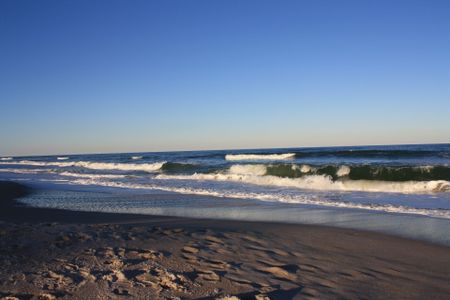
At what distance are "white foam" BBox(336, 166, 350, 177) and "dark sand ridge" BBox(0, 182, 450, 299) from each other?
532 inches

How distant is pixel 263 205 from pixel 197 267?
6497 mm

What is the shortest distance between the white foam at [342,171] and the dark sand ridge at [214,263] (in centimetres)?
1353

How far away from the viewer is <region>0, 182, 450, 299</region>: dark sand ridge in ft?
11.7

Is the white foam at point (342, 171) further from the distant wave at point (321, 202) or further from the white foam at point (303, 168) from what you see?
the distant wave at point (321, 202)

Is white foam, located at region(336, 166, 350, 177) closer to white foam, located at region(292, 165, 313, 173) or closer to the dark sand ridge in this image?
white foam, located at region(292, 165, 313, 173)

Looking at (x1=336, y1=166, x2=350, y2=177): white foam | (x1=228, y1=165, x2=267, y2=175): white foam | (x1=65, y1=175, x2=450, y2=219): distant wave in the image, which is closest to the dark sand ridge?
(x1=65, y1=175, x2=450, y2=219): distant wave

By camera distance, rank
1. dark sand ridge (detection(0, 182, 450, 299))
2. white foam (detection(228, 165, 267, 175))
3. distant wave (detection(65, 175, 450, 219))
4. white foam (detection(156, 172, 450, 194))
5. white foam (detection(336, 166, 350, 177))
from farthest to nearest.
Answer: white foam (detection(228, 165, 267, 175)) < white foam (detection(336, 166, 350, 177)) < white foam (detection(156, 172, 450, 194)) < distant wave (detection(65, 175, 450, 219)) < dark sand ridge (detection(0, 182, 450, 299))

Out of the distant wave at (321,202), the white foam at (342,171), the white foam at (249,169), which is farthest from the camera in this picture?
the white foam at (249,169)

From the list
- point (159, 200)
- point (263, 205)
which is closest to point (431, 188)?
point (263, 205)

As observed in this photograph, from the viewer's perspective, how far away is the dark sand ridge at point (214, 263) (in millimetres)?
3566

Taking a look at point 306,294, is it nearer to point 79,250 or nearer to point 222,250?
point 222,250

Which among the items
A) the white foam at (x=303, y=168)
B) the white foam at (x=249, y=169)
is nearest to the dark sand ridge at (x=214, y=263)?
the white foam at (x=303, y=168)

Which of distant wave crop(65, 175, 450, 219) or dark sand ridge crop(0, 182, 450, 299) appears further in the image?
distant wave crop(65, 175, 450, 219)

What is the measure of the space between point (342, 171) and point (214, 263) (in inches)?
679
